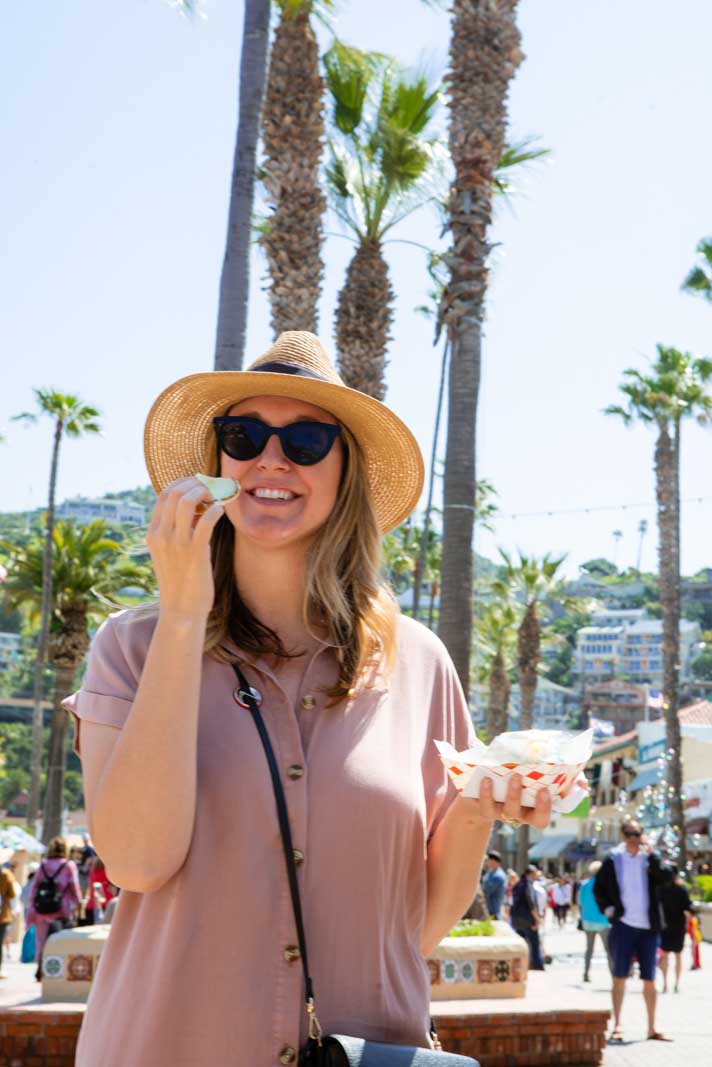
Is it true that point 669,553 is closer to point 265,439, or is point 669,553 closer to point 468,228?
point 468,228

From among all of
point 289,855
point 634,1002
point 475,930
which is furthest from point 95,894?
point 289,855

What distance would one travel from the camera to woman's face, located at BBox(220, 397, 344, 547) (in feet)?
8.36

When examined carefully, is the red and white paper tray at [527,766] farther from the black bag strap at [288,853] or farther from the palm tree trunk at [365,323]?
the palm tree trunk at [365,323]

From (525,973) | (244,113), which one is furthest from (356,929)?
(244,113)

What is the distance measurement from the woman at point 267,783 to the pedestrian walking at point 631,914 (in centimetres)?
982

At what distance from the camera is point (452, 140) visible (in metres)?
14.8

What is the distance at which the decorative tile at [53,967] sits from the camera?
9.44 meters

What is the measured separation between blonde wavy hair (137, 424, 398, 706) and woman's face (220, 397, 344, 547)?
6cm

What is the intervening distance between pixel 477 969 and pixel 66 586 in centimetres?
2251

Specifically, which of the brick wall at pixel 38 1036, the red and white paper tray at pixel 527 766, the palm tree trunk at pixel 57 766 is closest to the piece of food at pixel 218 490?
the red and white paper tray at pixel 527 766

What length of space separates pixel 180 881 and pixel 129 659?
0.40 meters

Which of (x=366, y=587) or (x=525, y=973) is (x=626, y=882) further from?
(x=366, y=587)

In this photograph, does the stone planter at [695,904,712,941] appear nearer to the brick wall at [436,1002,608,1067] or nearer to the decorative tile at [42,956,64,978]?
the brick wall at [436,1002,608,1067]

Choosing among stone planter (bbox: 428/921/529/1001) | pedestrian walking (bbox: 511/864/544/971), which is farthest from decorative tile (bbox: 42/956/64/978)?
pedestrian walking (bbox: 511/864/544/971)
